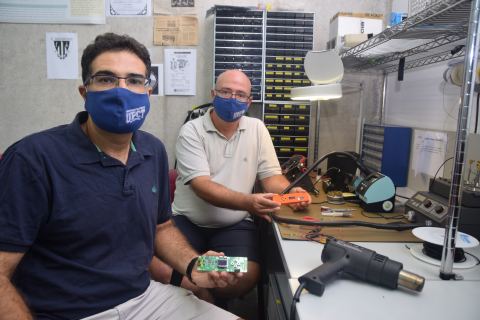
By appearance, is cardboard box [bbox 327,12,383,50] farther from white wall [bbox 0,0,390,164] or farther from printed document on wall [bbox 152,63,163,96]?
printed document on wall [bbox 152,63,163,96]

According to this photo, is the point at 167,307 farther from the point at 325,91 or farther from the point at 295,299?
the point at 325,91

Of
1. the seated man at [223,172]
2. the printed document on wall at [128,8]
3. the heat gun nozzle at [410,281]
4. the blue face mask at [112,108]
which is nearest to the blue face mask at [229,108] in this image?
the seated man at [223,172]

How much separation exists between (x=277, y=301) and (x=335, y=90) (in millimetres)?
1042

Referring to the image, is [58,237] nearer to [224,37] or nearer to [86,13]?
[224,37]

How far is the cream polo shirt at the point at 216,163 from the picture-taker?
1741 mm

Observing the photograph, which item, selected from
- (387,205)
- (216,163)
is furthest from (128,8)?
(387,205)

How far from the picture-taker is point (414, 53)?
191 centimetres

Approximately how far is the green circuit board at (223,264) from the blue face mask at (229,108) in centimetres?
87

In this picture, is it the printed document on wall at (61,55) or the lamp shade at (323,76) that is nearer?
the lamp shade at (323,76)

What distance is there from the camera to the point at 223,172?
179 centimetres

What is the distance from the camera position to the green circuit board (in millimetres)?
979

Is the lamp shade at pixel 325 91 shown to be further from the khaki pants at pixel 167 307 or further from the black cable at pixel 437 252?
the khaki pants at pixel 167 307

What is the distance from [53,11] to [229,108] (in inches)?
68.4

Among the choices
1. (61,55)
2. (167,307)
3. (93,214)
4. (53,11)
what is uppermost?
(53,11)
